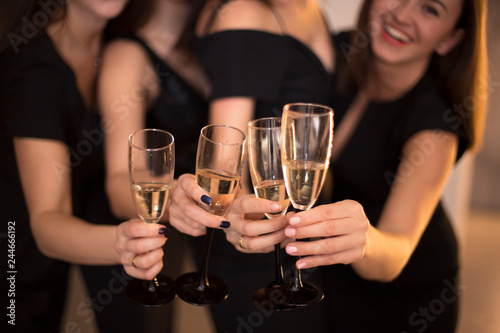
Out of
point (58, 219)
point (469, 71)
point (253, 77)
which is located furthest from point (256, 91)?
point (469, 71)

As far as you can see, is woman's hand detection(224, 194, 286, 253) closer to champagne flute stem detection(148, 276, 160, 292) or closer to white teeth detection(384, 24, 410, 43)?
champagne flute stem detection(148, 276, 160, 292)

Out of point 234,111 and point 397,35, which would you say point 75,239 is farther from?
point 397,35

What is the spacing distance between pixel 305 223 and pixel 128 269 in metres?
0.45

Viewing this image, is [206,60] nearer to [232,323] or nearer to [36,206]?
[36,206]

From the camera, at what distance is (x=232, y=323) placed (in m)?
1.71

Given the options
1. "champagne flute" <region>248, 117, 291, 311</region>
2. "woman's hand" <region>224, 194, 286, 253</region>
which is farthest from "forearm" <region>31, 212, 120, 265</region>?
"champagne flute" <region>248, 117, 291, 311</region>

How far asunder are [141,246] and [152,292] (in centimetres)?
16

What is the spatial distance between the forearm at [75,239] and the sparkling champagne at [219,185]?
359mm

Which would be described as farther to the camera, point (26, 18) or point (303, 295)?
point (26, 18)

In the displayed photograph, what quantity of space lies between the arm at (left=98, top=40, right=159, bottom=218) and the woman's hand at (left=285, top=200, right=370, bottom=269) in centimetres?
65

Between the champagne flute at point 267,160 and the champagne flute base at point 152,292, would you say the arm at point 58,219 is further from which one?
the champagne flute at point 267,160

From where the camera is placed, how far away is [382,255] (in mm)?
1393

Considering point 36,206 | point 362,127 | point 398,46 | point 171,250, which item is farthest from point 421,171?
point 36,206

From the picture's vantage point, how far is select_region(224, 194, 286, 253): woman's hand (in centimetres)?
119
